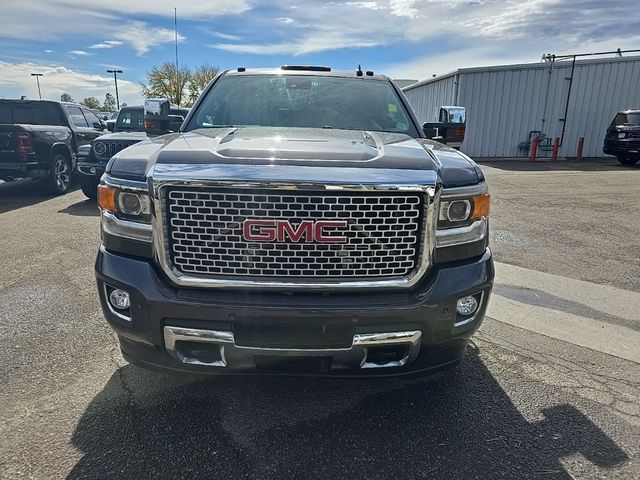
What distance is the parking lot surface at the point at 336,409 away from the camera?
2066 millimetres

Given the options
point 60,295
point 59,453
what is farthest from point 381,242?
point 60,295

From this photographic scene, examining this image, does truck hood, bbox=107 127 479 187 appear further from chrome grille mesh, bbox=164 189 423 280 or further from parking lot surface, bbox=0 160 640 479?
parking lot surface, bbox=0 160 640 479

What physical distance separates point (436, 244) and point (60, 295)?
11.6 ft

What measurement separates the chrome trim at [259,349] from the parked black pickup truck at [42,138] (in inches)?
338

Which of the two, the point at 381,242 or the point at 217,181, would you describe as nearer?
the point at 217,181

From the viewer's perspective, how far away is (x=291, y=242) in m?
2.01

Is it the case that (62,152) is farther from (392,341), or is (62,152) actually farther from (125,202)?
(392,341)

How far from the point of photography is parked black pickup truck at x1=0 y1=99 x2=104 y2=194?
8594 millimetres

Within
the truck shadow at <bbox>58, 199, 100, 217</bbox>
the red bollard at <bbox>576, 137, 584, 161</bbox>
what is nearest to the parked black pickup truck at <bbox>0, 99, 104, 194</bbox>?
the truck shadow at <bbox>58, 199, 100, 217</bbox>

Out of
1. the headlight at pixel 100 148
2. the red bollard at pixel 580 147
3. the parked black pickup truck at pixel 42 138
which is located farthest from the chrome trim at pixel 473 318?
the red bollard at pixel 580 147

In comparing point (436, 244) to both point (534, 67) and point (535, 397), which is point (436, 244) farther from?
point (534, 67)

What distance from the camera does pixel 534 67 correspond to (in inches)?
698

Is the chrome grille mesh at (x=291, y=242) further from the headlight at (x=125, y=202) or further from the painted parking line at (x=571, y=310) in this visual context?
the painted parking line at (x=571, y=310)

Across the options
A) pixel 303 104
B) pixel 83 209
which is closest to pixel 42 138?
pixel 83 209
